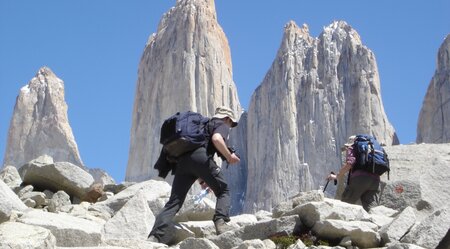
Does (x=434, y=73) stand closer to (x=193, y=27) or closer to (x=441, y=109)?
(x=441, y=109)

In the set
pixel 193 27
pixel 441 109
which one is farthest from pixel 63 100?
pixel 441 109

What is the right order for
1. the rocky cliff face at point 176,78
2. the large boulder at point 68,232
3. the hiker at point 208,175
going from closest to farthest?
the large boulder at point 68,232
the hiker at point 208,175
the rocky cliff face at point 176,78

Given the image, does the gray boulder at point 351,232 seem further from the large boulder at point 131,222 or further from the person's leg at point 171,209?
the large boulder at point 131,222

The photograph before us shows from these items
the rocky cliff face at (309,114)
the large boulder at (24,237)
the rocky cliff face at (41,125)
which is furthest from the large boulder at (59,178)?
the rocky cliff face at (41,125)

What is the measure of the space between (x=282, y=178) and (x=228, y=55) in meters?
18.1

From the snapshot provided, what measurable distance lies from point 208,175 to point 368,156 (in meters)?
2.51

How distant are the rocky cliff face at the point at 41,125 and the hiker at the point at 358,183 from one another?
70.1m

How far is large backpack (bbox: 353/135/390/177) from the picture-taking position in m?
9.83

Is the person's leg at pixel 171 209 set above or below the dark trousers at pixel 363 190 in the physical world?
below

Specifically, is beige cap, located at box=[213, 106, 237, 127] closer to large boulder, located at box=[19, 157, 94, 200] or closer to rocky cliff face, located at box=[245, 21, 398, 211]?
large boulder, located at box=[19, 157, 94, 200]

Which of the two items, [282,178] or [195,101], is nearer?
[282,178]

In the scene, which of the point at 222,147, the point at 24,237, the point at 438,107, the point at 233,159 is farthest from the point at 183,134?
the point at 438,107

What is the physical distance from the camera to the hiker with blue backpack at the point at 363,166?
32.3ft

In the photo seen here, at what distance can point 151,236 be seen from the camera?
7684mm
